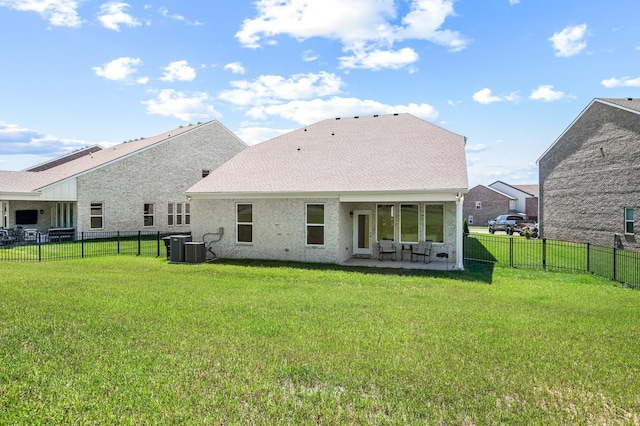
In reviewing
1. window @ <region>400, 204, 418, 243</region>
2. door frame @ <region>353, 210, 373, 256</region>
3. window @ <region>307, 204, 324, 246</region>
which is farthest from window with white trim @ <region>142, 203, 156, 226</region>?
window @ <region>400, 204, 418, 243</region>

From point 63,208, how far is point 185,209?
27.2 ft

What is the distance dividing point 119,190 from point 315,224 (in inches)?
720

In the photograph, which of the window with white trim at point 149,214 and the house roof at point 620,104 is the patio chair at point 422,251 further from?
the window with white trim at point 149,214

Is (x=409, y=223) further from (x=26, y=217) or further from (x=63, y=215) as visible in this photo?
(x=26, y=217)

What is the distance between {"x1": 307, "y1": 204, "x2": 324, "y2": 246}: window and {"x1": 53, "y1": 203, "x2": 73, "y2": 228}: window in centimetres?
1923

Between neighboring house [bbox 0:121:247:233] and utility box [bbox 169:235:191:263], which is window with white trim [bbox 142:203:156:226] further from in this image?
utility box [bbox 169:235:191:263]

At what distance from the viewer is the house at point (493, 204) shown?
6131 centimetres

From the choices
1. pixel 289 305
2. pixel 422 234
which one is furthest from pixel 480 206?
pixel 289 305

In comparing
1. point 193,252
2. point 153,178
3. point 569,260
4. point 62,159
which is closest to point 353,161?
point 193,252

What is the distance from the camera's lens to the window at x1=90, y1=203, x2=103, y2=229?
28.9m

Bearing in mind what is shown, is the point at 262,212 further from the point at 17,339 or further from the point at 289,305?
the point at 17,339

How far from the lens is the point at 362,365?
5988 millimetres

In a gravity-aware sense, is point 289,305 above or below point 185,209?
below

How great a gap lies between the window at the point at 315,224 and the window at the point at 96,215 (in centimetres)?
1798
